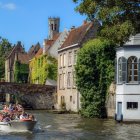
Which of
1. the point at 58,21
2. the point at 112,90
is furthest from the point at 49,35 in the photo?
the point at 112,90

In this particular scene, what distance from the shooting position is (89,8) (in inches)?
753

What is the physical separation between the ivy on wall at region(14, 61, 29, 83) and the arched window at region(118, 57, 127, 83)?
4933cm

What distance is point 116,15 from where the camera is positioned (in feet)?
61.4

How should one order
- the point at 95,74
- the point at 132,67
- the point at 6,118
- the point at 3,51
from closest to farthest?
the point at 6,118 < the point at 132,67 < the point at 95,74 < the point at 3,51

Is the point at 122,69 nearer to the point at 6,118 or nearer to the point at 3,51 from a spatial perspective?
the point at 6,118

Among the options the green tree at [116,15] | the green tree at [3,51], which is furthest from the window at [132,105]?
→ the green tree at [3,51]

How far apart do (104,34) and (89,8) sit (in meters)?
1.16

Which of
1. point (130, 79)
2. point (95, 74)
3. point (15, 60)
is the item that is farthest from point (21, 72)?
point (130, 79)

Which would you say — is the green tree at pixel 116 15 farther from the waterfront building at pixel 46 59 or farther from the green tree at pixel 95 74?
the waterfront building at pixel 46 59

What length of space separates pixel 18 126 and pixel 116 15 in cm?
1786

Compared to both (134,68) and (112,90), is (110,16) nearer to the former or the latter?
(134,68)

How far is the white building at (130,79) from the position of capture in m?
42.9

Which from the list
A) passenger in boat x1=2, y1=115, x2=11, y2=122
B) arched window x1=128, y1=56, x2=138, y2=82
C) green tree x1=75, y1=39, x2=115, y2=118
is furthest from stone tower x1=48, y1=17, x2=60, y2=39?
passenger in boat x1=2, y1=115, x2=11, y2=122

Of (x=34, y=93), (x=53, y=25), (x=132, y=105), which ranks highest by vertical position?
(x=53, y=25)
